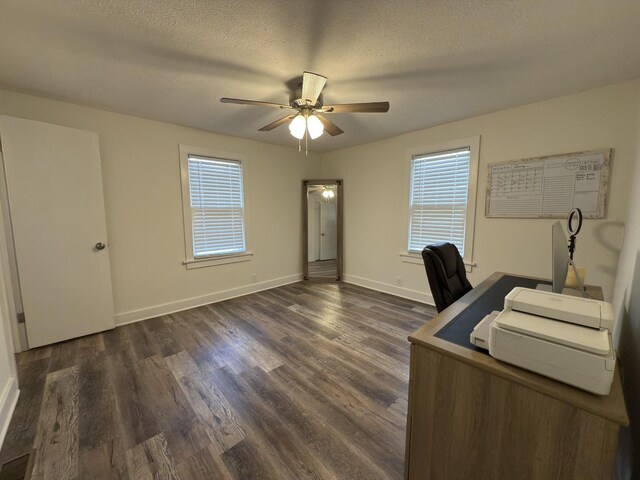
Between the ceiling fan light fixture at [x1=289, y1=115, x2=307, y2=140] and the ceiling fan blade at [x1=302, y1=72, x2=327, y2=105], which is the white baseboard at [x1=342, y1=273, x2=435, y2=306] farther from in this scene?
the ceiling fan blade at [x1=302, y1=72, x2=327, y2=105]

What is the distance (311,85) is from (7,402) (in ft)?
9.55

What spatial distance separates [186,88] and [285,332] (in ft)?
8.27

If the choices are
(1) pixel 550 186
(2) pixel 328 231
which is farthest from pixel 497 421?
(2) pixel 328 231

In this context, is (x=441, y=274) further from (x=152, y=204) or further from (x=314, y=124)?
(x=152, y=204)

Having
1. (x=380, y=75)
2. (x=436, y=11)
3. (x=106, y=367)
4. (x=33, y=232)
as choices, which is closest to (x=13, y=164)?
(x=33, y=232)

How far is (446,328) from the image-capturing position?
116 cm

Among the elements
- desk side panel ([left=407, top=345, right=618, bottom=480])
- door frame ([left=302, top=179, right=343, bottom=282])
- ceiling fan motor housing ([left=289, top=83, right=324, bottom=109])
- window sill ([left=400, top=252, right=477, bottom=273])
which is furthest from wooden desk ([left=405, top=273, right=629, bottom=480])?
door frame ([left=302, top=179, right=343, bottom=282])

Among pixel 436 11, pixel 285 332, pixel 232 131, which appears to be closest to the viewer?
pixel 436 11

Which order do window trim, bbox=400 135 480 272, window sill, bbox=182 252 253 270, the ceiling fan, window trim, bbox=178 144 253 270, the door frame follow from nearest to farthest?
the ceiling fan → window trim, bbox=400 135 480 272 → window trim, bbox=178 144 253 270 → window sill, bbox=182 252 253 270 → the door frame

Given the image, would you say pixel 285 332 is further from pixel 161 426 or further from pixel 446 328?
pixel 446 328

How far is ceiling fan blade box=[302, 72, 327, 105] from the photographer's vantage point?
172 centimetres

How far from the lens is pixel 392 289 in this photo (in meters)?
3.91

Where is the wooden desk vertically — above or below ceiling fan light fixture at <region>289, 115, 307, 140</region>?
below

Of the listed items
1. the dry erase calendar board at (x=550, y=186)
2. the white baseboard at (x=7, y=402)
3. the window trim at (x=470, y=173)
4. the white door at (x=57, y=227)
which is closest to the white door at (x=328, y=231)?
the window trim at (x=470, y=173)
